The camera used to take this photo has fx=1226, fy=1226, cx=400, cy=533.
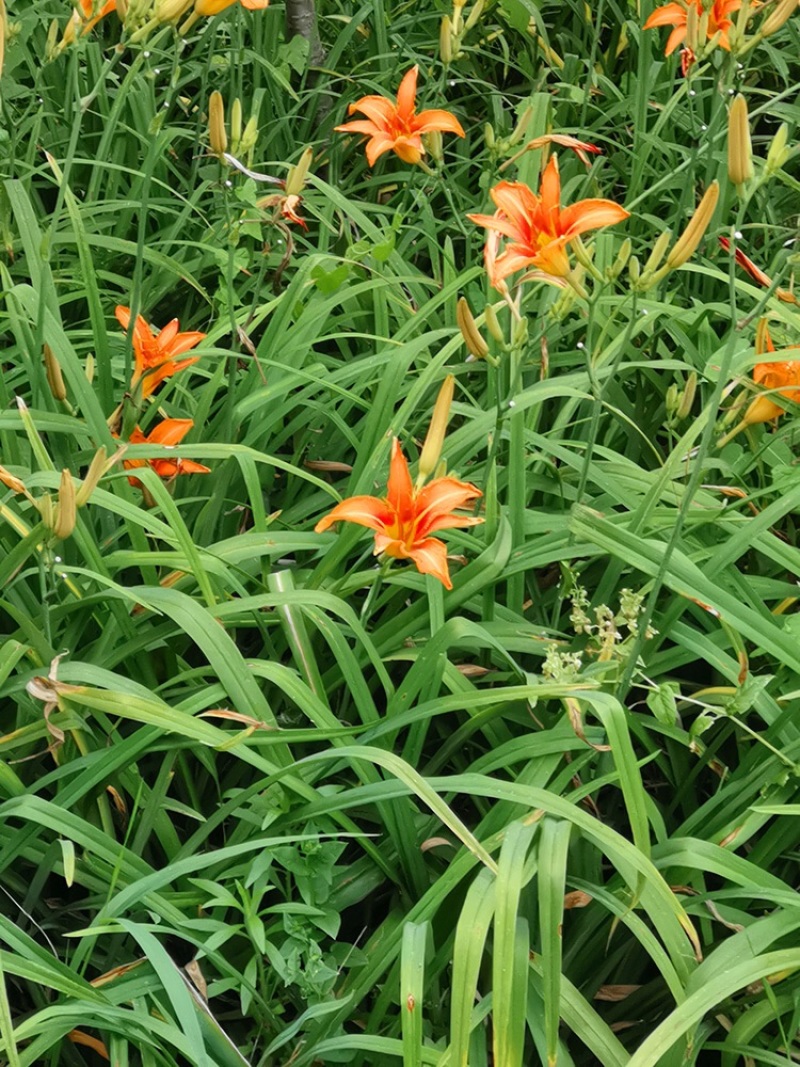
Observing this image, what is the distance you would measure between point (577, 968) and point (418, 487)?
2.06ft

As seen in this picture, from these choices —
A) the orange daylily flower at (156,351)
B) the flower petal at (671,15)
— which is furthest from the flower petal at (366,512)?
the flower petal at (671,15)

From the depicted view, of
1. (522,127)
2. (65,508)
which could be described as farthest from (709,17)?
(65,508)

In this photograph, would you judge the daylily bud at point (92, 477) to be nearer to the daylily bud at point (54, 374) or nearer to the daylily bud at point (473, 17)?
the daylily bud at point (54, 374)

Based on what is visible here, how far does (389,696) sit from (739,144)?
2.58ft

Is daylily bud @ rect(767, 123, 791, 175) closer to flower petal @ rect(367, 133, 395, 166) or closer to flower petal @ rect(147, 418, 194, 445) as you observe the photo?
flower petal @ rect(367, 133, 395, 166)

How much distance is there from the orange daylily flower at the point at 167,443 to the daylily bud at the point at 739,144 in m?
0.80

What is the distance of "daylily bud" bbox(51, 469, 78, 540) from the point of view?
52.1 inches

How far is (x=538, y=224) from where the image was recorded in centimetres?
165

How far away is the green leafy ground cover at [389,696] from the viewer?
4.42 feet

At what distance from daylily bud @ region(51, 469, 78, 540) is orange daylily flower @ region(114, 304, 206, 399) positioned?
0.46 meters

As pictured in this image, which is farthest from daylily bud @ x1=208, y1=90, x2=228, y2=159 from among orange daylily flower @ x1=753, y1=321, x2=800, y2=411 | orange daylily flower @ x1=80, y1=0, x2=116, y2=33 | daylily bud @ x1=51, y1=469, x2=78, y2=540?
orange daylily flower @ x1=753, y1=321, x2=800, y2=411

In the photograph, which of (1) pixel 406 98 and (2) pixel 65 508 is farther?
(1) pixel 406 98

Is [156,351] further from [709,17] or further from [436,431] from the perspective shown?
[709,17]

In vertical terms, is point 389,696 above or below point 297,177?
below
